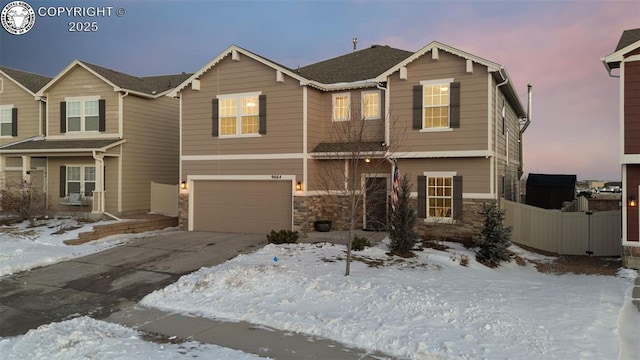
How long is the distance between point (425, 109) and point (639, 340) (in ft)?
33.1

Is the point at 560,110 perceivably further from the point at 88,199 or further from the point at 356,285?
the point at 88,199

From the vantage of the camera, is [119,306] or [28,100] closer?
[119,306]

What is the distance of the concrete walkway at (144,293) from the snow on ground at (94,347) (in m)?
0.31

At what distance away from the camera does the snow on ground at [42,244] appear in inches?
486

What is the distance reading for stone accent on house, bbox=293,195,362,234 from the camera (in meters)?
16.3

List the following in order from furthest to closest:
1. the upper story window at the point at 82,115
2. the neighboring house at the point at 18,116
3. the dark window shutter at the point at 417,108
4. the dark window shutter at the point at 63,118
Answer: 1. the neighboring house at the point at 18,116
2. the dark window shutter at the point at 63,118
3. the upper story window at the point at 82,115
4. the dark window shutter at the point at 417,108

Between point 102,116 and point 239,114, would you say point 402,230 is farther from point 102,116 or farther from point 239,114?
point 102,116

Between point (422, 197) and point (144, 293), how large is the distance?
30.7 ft

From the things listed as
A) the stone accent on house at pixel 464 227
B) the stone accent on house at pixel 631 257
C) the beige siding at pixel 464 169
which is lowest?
the stone accent on house at pixel 631 257

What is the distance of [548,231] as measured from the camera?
15.6 meters

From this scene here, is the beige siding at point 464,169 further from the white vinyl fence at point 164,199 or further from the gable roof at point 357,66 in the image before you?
the white vinyl fence at point 164,199

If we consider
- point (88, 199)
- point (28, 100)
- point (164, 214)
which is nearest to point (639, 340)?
point (164, 214)

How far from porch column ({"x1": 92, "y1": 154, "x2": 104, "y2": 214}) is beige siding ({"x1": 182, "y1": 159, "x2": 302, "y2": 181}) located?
152 inches

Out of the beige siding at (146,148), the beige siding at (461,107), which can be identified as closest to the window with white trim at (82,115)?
the beige siding at (146,148)
